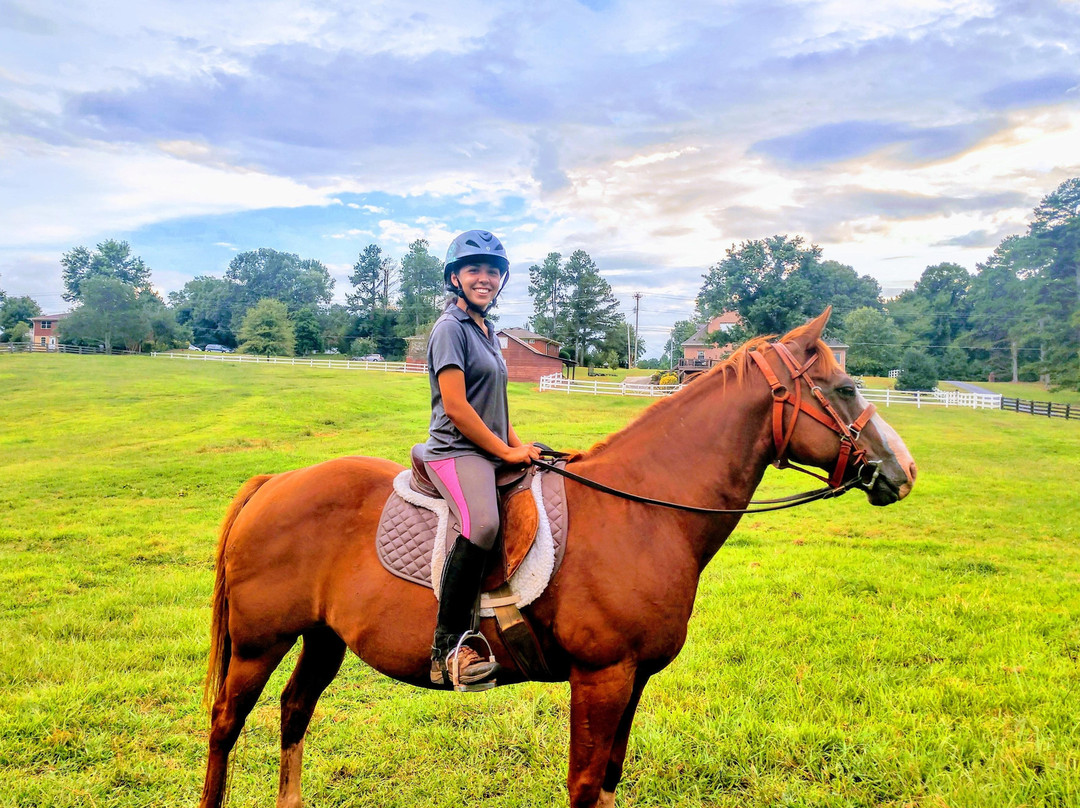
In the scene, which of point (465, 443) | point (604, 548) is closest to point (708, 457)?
point (604, 548)

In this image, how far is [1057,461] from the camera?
52.4ft

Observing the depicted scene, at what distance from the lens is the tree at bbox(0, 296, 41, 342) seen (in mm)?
68931

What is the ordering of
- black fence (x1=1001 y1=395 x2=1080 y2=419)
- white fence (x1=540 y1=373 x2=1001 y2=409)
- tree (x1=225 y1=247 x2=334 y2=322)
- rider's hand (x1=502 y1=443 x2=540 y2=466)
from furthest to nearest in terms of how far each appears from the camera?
tree (x1=225 y1=247 x2=334 y2=322), white fence (x1=540 y1=373 x2=1001 y2=409), black fence (x1=1001 y1=395 x2=1080 y2=419), rider's hand (x1=502 y1=443 x2=540 y2=466)

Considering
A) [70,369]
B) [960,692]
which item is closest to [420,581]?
[960,692]

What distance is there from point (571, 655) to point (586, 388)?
35.2 metres

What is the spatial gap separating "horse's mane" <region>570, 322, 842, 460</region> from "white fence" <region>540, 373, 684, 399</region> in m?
30.6

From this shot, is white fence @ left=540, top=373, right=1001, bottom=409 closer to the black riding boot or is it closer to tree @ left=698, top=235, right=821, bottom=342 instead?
tree @ left=698, top=235, right=821, bottom=342

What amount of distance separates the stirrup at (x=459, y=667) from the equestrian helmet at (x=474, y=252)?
176 cm

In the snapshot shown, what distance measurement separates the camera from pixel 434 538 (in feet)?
9.78

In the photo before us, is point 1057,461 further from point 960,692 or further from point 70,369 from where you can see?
point 70,369

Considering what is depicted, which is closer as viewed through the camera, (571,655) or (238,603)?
(571,655)

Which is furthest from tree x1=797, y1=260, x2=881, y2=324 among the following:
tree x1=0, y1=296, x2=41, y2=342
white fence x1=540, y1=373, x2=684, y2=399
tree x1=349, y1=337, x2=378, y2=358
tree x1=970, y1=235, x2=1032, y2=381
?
tree x1=0, y1=296, x2=41, y2=342

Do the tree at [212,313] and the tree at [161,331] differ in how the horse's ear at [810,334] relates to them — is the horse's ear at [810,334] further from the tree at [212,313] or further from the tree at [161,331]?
the tree at [212,313]

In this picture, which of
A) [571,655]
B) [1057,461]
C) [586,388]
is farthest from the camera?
[586,388]
